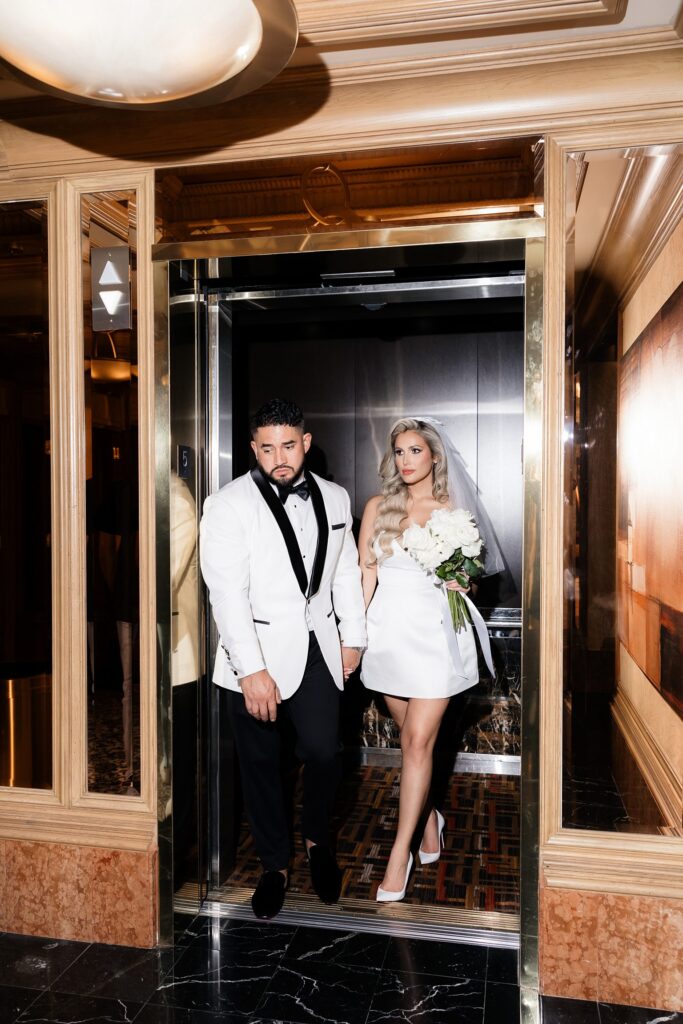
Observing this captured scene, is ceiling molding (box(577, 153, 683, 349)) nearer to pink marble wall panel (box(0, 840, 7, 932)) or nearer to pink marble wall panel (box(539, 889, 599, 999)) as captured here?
pink marble wall panel (box(539, 889, 599, 999))

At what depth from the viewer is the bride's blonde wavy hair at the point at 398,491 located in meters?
3.77

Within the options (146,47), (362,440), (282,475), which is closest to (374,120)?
(146,47)

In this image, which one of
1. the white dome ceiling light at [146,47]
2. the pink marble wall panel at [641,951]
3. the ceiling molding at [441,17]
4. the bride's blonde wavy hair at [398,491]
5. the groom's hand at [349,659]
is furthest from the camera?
the bride's blonde wavy hair at [398,491]

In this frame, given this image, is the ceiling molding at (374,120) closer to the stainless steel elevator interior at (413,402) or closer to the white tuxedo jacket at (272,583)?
the stainless steel elevator interior at (413,402)

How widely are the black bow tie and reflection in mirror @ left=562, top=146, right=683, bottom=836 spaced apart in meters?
1.13

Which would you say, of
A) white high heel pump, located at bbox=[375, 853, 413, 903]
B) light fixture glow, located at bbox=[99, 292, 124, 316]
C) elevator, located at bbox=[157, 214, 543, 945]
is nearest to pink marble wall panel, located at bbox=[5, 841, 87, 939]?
elevator, located at bbox=[157, 214, 543, 945]

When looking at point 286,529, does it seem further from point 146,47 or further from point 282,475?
point 146,47

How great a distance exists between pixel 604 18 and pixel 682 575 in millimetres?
1802

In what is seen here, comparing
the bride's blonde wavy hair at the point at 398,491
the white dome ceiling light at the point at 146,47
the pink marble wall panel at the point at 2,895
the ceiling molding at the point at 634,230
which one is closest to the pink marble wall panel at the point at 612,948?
the bride's blonde wavy hair at the point at 398,491

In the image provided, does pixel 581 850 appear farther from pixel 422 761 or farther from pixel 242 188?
pixel 242 188

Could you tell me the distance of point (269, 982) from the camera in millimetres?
2826

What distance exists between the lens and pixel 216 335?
11.4 ft

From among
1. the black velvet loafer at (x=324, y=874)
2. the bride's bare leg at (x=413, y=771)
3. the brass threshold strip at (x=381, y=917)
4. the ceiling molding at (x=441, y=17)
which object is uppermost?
the ceiling molding at (x=441, y=17)

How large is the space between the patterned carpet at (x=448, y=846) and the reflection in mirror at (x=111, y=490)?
3.05 feet
